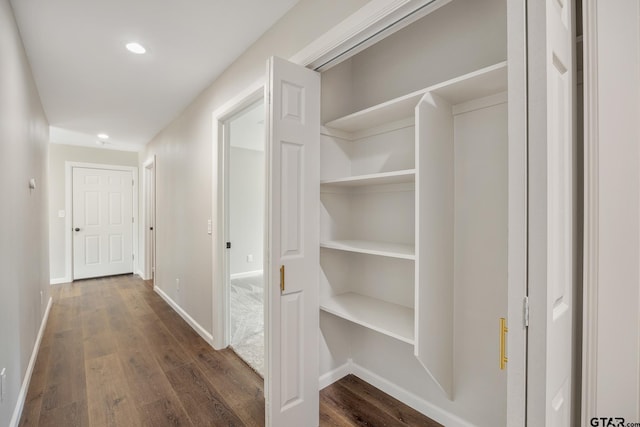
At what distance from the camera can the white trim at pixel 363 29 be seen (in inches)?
48.7

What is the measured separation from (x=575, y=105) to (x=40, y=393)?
3.43 m

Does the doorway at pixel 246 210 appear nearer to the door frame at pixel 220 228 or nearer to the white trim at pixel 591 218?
the door frame at pixel 220 228

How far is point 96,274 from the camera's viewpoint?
5.35m

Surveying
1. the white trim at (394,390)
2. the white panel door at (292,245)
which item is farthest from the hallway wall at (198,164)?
the white trim at (394,390)

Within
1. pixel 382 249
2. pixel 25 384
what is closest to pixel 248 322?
pixel 25 384

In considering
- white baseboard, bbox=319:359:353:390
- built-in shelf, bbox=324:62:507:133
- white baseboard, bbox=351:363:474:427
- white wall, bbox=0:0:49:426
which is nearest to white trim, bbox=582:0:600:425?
built-in shelf, bbox=324:62:507:133

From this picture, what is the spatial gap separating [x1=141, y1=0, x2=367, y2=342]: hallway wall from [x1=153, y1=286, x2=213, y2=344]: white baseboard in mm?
46

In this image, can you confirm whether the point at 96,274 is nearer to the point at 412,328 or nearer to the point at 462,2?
the point at 412,328

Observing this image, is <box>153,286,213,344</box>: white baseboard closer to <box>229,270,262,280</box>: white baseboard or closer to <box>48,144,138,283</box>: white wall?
<box>229,270,262,280</box>: white baseboard

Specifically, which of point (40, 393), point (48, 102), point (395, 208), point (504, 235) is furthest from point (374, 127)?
point (48, 102)

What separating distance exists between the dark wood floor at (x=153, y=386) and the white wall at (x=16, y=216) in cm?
23

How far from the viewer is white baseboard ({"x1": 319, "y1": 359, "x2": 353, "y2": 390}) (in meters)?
2.02

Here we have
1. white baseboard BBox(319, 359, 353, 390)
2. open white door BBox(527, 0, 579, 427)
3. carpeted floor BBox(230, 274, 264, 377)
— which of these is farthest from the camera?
carpeted floor BBox(230, 274, 264, 377)

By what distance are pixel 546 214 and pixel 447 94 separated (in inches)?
38.1
